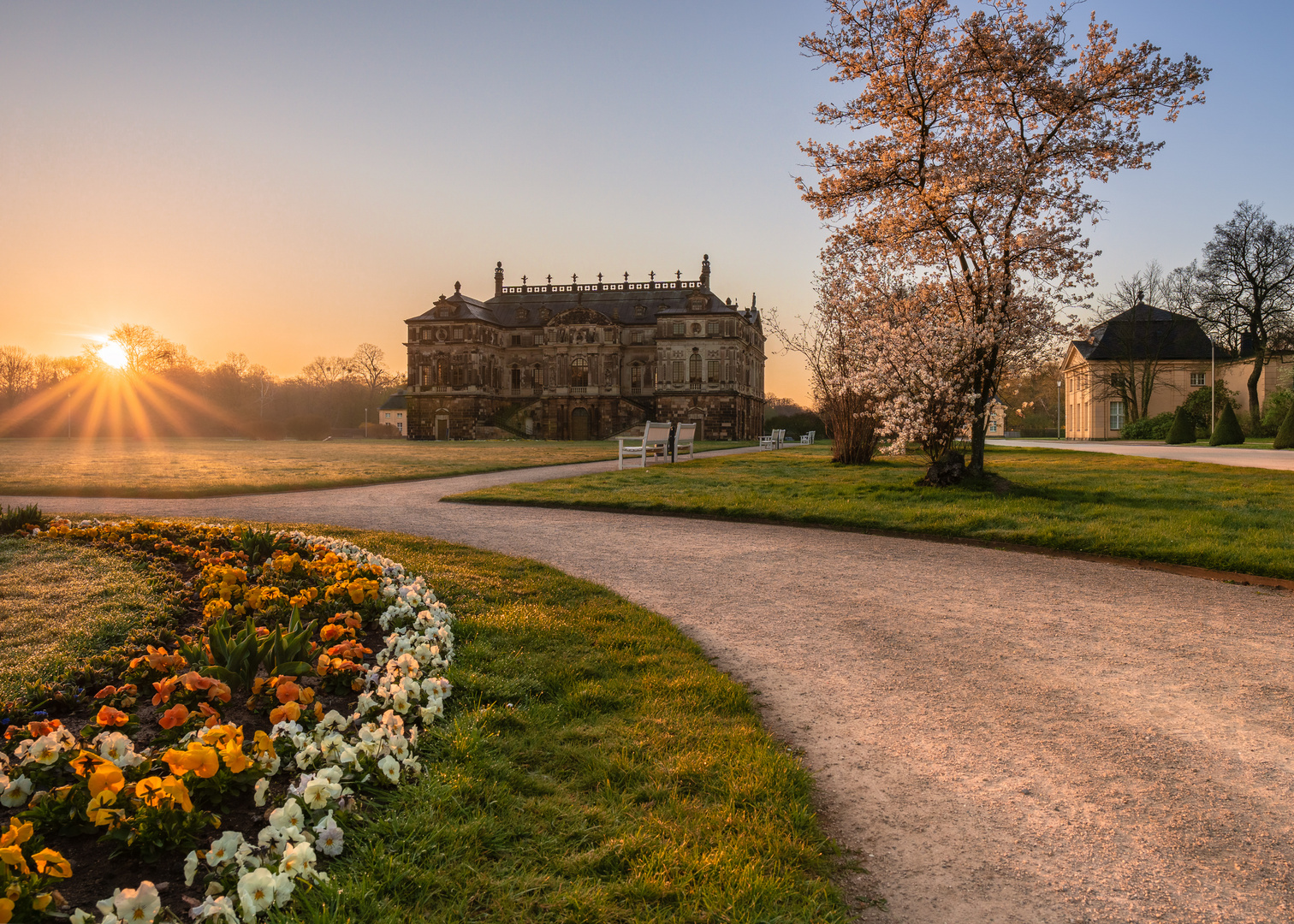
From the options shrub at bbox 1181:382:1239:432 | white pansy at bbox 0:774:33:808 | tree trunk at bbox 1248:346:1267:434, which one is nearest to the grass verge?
white pansy at bbox 0:774:33:808

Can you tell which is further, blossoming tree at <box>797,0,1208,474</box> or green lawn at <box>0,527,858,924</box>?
blossoming tree at <box>797,0,1208,474</box>

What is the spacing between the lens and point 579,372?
68375mm

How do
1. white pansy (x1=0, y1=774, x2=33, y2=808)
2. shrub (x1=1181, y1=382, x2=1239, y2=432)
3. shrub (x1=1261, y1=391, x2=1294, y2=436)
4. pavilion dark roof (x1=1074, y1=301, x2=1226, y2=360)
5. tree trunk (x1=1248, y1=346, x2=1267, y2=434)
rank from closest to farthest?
white pansy (x1=0, y1=774, x2=33, y2=808), shrub (x1=1261, y1=391, x2=1294, y2=436), tree trunk (x1=1248, y1=346, x2=1267, y2=434), shrub (x1=1181, y1=382, x2=1239, y2=432), pavilion dark roof (x1=1074, y1=301, x2=1226, y2=360)

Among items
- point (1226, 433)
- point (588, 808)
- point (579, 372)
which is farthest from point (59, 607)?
point (579, 372)

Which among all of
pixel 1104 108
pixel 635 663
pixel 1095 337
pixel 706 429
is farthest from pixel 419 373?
pixel 635 663

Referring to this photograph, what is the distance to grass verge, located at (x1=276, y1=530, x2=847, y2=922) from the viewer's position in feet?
7.55

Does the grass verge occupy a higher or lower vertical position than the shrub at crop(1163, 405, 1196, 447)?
lower

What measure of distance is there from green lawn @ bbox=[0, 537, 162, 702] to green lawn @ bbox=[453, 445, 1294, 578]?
731 centimetres

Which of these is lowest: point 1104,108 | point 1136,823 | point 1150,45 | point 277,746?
point 1136,823

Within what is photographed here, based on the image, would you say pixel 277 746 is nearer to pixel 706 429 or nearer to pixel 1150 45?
pixel 1150 45

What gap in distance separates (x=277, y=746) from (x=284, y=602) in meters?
2.28

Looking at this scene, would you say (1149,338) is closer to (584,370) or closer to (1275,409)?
(1275,409)

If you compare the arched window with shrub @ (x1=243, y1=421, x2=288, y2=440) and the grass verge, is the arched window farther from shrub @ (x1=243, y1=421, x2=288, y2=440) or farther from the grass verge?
the grass verge

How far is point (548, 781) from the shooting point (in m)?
3.01
